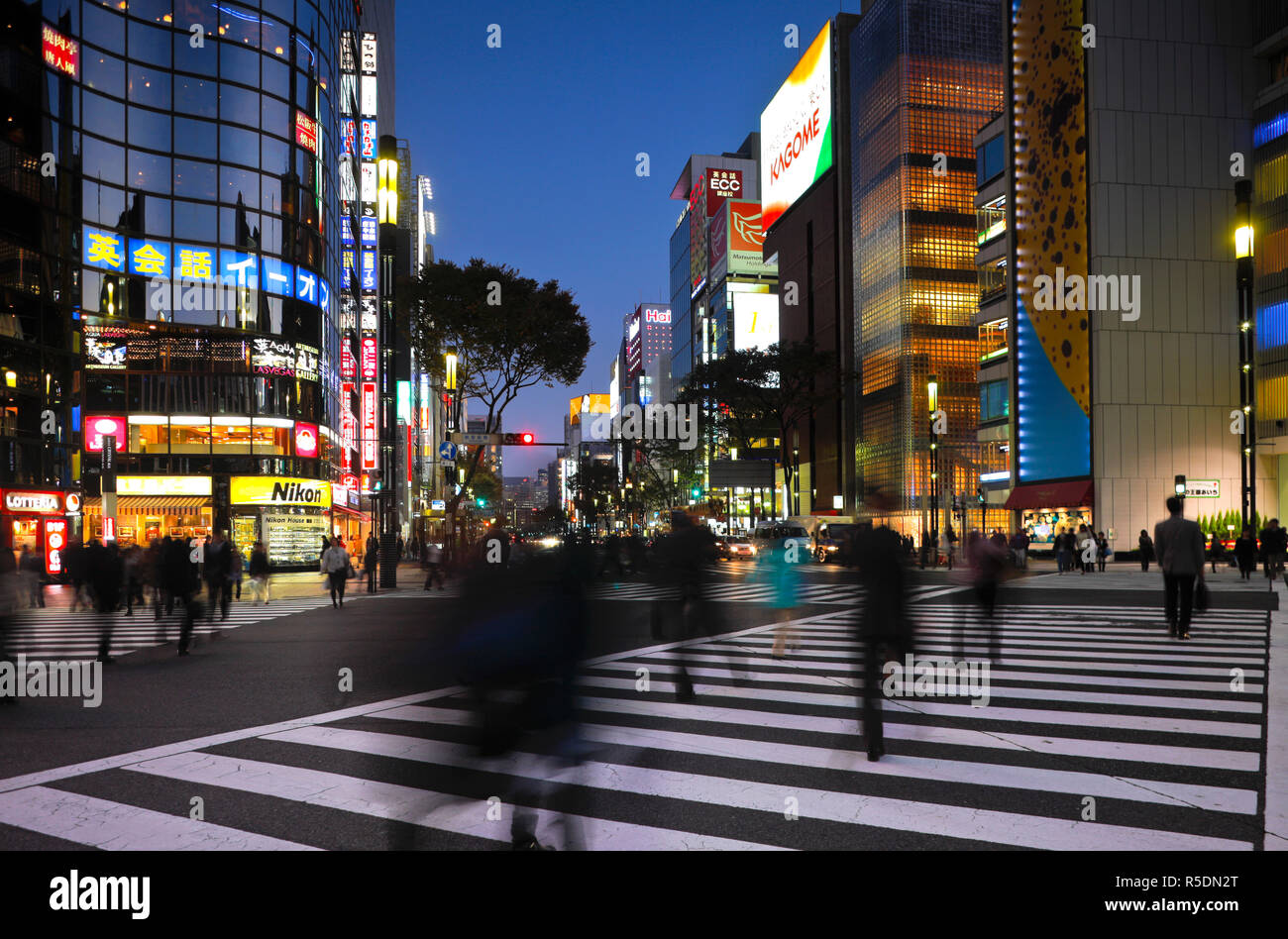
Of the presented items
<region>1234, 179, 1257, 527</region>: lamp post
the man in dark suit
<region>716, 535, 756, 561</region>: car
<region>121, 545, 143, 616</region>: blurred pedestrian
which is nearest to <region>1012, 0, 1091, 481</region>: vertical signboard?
<region>1234, 179, 1257, 527</region>: lamp post

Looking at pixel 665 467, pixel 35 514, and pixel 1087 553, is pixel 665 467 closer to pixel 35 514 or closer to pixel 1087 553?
pixel 1087 553

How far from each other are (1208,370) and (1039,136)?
13.7m

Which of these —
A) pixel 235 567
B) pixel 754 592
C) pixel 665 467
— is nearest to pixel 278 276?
pixel 235 567

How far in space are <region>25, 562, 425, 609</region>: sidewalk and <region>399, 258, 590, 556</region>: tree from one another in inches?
157

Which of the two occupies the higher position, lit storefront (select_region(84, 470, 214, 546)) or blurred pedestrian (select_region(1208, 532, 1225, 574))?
lit storefront (select_region(84, 470, 214, 546))

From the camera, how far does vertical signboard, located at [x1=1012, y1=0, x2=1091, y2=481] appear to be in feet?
135

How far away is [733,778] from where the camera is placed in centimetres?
630

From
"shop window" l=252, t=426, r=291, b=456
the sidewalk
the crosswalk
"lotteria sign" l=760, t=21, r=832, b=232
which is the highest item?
"lotteria sign" l=760, t=21, r=832, b=232

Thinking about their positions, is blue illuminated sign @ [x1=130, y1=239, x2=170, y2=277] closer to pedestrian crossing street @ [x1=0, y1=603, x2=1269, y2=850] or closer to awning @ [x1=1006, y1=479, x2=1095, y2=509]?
pedestrian crossing street @ [x1=0, y1=603, x2=1269, y2=850]

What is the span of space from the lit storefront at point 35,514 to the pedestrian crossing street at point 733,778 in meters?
26.6

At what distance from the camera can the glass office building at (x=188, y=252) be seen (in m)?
35.2

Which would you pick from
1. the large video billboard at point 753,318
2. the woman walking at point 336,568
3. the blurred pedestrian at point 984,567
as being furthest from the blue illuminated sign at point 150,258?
the large video billboard at point 753,318

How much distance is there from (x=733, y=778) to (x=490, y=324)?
87.3ft

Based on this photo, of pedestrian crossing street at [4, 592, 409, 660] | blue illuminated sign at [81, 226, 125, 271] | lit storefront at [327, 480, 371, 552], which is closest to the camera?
pedestrian crossing street at [4, 592, 409, 660]
